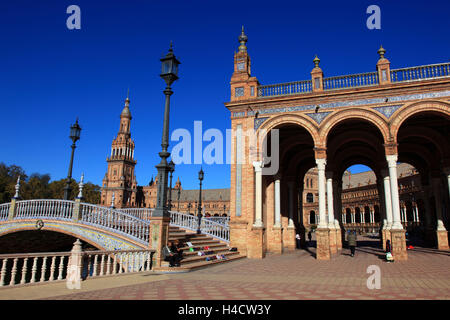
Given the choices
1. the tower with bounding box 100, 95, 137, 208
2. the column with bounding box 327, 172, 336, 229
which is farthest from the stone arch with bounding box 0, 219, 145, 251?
the tower with bounding box 100, 95, 137, 208

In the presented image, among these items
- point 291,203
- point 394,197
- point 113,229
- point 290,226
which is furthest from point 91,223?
point 394,197

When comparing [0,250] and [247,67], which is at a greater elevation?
[247,67]

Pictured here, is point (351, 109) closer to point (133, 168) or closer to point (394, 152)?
point (394, 152)

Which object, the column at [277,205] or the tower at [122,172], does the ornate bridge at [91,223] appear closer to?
the column at [277,205]

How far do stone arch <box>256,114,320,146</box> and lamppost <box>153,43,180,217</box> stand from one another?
24.1 ft

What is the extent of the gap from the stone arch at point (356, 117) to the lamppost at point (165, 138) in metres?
8.76

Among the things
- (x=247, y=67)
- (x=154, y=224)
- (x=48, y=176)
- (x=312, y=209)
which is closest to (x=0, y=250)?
(x=154, y=224)

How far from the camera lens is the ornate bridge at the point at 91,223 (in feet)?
45.3

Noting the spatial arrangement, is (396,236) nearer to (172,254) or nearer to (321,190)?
(321,190)

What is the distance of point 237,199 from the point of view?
55.3 ft

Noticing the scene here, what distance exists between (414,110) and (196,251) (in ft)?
41.7

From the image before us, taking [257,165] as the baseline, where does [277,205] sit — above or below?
below

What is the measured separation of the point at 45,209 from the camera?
16906mm
